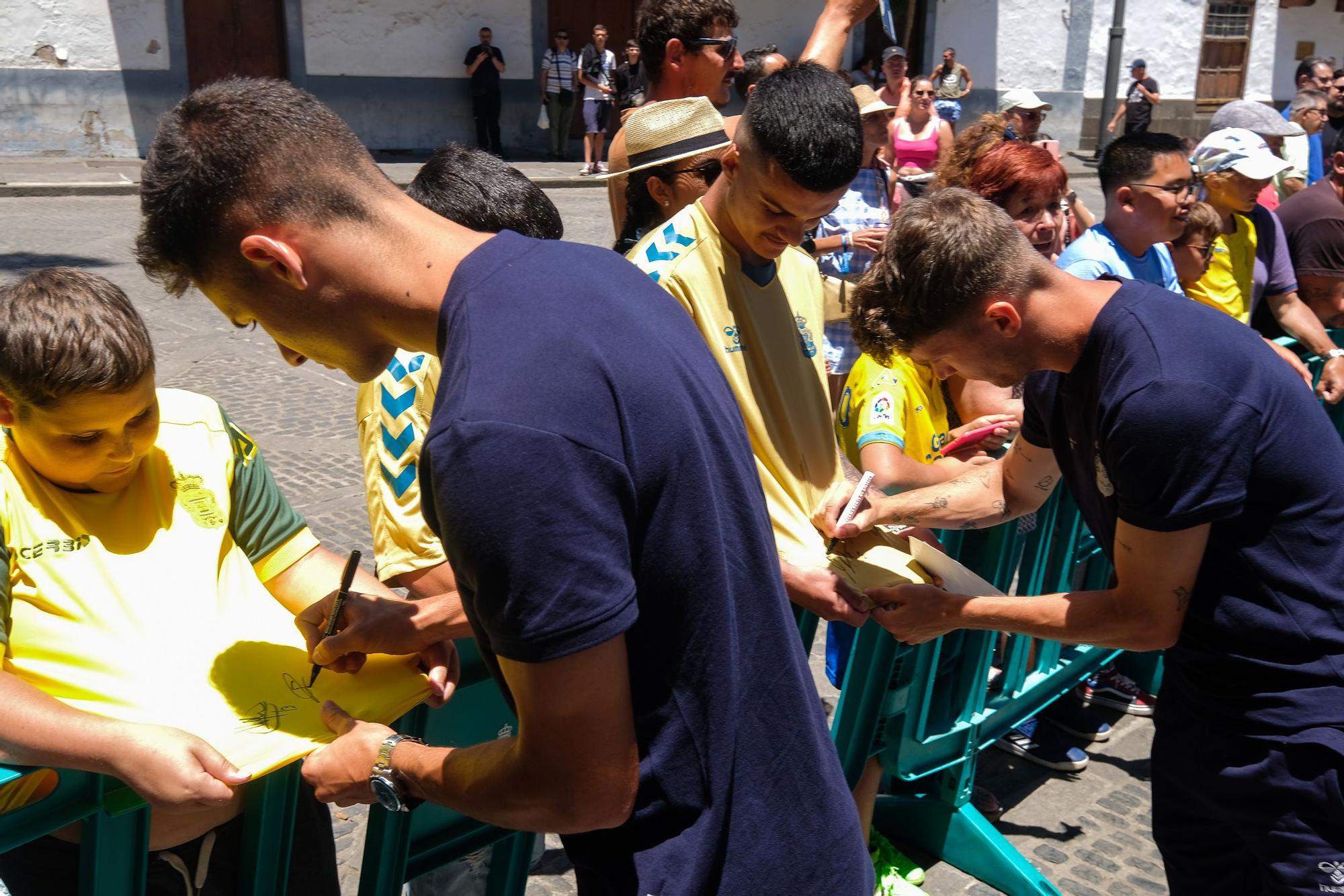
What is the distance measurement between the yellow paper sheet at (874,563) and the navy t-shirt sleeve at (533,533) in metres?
1.25

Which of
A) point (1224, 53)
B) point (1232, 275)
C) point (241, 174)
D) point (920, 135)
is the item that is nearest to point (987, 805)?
point (1232, 275)

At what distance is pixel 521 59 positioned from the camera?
63.0ft

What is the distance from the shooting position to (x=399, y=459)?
236 centimetres

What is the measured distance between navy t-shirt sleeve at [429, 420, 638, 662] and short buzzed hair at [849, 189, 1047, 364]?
118cm

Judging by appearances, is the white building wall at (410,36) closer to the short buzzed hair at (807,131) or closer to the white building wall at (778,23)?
the white building wall at (778,23)

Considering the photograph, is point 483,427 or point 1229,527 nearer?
point 483,427

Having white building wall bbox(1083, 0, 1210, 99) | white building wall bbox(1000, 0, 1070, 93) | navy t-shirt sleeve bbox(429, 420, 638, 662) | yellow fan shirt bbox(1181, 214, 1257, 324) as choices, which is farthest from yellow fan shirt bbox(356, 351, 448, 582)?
white building wall bbox(1083, 0, 1210, 99)

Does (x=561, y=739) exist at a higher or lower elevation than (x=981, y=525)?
higher

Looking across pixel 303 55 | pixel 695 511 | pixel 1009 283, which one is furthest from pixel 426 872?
pixel 303 55

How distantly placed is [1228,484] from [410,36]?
18075 millimetres

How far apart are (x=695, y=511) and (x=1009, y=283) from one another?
3.70ft

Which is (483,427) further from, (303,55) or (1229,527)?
(303,55)

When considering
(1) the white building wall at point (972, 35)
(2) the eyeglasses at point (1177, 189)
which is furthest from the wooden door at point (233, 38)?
(2) the eyeglasses at point (1177, 189)

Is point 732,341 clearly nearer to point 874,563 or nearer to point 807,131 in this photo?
point 807,131
